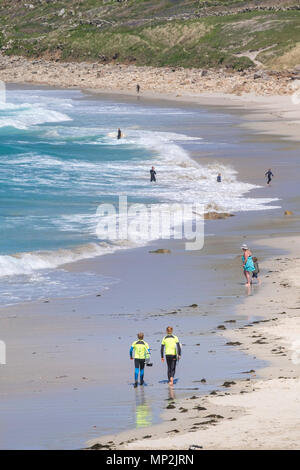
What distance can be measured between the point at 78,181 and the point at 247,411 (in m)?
28.6

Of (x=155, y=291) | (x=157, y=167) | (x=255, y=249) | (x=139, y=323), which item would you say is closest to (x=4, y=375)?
(x=139, y=323)

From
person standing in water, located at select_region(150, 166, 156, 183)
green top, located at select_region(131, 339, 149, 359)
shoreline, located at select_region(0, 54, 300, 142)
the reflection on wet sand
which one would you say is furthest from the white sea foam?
shoreline, located at select_region(0, 54, 300, 142)

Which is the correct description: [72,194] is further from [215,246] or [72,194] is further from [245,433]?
[245,433]

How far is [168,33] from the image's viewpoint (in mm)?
124875

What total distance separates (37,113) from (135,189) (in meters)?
38.4

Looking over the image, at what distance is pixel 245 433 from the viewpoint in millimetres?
11102

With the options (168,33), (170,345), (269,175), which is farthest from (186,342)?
(168,33)

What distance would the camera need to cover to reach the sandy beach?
1159 centimetres

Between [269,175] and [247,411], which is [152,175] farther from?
[247,411]

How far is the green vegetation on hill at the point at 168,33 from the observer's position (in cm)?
10672

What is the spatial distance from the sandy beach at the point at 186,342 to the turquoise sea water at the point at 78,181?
132cm

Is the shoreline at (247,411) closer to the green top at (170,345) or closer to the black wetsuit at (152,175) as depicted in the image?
the green top at (170,345)

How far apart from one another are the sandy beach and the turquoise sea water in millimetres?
1318

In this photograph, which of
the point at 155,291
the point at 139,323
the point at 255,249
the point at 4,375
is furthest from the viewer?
the point at 255,249
